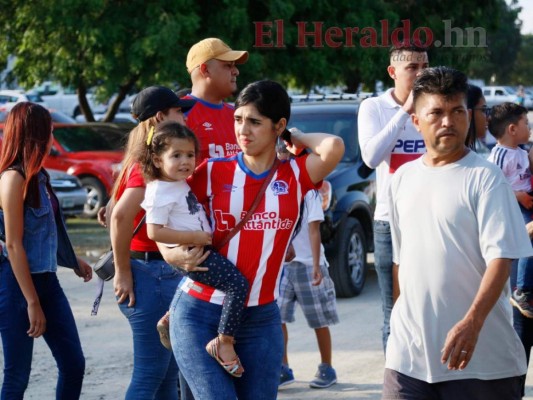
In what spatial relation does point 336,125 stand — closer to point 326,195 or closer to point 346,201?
point 346,201

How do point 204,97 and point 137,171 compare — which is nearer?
point 137,171

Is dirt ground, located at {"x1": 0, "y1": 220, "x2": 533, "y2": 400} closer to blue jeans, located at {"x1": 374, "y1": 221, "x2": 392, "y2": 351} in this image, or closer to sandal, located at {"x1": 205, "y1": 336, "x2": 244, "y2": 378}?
blue jeans, located at {"x1": 374, "y1": 221, "x2": 392, "y2": 351}

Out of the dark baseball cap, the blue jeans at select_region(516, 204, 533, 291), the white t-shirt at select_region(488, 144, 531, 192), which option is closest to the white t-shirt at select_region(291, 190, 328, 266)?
the white t-shirt at select_region(488, 144, 531, 192)

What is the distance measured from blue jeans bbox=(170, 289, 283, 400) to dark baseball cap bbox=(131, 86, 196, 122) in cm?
101

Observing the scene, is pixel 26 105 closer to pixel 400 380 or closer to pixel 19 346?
pixel 19 346

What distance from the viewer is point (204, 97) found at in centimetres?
553

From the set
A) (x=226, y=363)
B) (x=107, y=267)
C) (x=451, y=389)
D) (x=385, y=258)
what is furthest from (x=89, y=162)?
(x=451, y=389)

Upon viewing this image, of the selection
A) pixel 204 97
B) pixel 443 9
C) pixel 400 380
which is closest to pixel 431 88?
pixel 400 380

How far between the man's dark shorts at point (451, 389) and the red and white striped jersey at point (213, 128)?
1785 mm

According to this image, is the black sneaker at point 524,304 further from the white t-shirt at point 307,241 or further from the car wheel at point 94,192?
the car wheel at point 94,192

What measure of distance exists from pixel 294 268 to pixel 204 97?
227cm

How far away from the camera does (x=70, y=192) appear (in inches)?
653

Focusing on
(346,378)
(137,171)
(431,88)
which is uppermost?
(431,88)

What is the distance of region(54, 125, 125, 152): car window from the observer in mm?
17664
